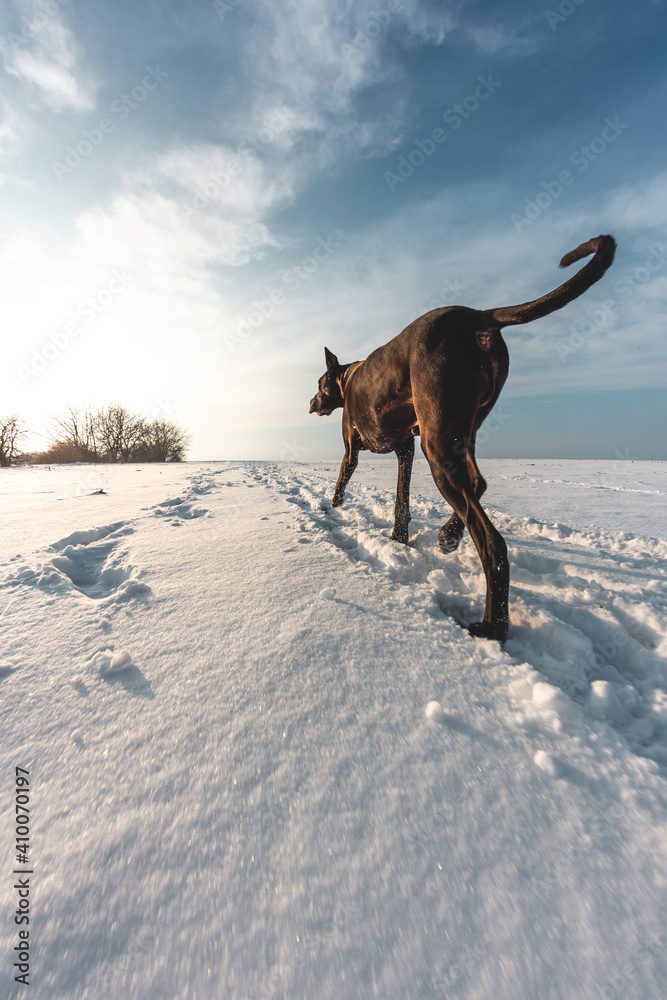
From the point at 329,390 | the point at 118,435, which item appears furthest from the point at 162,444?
the point at 329,390

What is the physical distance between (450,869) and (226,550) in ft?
6.32

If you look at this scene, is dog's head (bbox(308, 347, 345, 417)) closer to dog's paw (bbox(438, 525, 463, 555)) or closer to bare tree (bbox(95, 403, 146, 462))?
dog's paw (bbox(438, 525, 463, 555))

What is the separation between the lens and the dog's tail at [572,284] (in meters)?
1.43

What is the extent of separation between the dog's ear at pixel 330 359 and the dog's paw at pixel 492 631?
374cm

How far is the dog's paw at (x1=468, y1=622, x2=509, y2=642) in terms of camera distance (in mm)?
1462

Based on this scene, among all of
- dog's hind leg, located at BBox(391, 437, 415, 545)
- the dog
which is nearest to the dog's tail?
the dog

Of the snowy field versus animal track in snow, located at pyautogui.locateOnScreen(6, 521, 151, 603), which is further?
animal track in snow, located at pyautogui.locateOnScreen(6, 521, 151, 603)

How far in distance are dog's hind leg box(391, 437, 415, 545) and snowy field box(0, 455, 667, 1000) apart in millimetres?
1100

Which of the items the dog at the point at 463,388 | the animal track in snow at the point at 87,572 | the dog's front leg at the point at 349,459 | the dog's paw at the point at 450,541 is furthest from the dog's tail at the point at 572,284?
the animal track in snow at the point at 87,572

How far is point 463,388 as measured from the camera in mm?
1786

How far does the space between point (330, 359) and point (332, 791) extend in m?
4.34

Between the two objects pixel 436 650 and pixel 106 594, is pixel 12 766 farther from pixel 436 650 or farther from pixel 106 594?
pixel 436 650

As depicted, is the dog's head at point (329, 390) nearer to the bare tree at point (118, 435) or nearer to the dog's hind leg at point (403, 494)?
the dog's hind leg at point (403, 494)

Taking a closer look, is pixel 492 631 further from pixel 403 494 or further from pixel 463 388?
pixel 403 494
